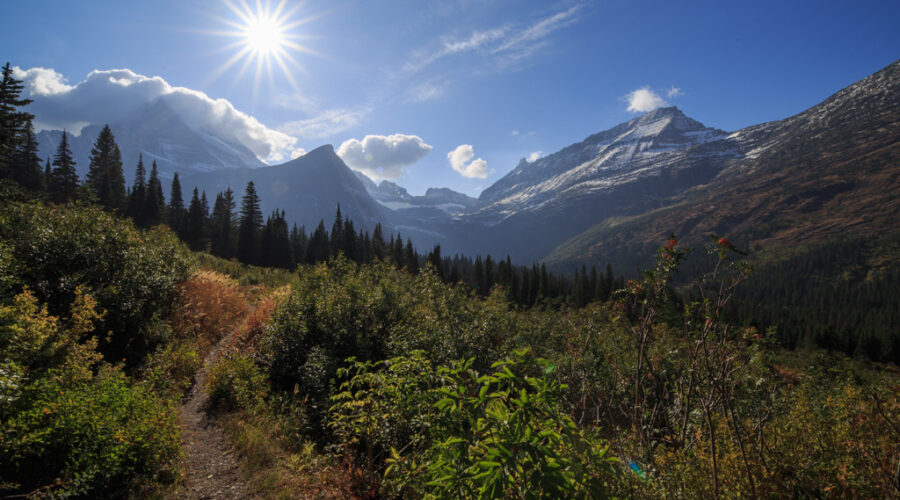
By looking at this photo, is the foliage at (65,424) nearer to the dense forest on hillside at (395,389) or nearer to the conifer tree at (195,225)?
the dense forest on hillside at (395,389)

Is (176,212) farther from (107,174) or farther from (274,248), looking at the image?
(274,248)

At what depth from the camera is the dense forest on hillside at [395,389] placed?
2635 millimetres

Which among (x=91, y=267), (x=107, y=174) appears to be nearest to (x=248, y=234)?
(x=107, y=174)

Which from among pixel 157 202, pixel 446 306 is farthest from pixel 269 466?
pixel 157 202

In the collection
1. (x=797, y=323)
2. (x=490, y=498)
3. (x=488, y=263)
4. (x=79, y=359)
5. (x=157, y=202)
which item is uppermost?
(x=157, y=202)

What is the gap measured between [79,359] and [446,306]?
8457 mm

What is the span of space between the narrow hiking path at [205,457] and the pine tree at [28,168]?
175 ft

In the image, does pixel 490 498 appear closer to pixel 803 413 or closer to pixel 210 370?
pixel 803 413

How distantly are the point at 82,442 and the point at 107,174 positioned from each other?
62594 mm

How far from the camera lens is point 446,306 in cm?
1119

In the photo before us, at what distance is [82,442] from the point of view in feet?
14.8

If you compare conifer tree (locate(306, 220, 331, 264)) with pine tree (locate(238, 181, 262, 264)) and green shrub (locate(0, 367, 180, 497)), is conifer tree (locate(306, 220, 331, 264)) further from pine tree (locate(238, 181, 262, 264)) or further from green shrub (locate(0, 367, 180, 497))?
green shrub (locate(0, 367, 180, 497))

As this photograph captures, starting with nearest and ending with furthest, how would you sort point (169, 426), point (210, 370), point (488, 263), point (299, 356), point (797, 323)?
1. point (169, 426)
2. point (210, 370)
3. point (299, 356)
4. point (797, 323)
5. point (488, 263)

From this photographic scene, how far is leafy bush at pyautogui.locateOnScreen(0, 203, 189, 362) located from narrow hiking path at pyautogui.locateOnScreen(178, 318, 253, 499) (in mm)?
2907
